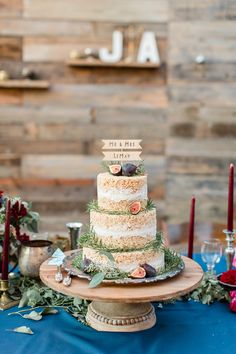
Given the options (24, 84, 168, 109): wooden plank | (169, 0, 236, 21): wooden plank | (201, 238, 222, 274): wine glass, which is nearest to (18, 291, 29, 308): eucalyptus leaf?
(201, 238, 222, 274): wine glass

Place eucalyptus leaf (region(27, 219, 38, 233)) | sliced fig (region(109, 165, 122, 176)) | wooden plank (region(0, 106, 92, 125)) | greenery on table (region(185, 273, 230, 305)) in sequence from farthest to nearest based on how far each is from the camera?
wooden plank (region(0, 106, 92, 125)), eucalyptus leaf (region(27, 219, 38, 233)), greenery on table (region(185, 273, 230, 305)), sliced fig (region(109, 165, 122, 176))

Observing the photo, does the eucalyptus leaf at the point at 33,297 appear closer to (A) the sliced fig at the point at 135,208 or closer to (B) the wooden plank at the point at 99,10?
(A) the sliced fig at the point at 135,208

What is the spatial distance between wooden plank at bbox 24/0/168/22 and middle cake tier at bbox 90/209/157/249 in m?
2.20

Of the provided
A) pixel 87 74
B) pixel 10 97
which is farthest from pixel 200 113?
pixel 10 97

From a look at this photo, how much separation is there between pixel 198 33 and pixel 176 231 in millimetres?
1485

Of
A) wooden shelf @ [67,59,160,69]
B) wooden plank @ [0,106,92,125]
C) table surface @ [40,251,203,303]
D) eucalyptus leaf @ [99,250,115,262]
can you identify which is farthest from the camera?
wooden plank @ [0,106,92,125]

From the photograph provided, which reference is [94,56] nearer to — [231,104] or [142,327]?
[231,104]

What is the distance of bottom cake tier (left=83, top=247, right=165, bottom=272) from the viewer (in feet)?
3.79

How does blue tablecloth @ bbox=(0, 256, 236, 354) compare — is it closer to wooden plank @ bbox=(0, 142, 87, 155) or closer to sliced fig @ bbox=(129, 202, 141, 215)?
sliced fig @ bbox=(129, 202, 141, 215)

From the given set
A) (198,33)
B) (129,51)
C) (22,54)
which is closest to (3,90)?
(22,54)

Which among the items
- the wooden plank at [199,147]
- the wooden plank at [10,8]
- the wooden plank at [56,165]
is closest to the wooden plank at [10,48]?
the wooden plank at [10,8]

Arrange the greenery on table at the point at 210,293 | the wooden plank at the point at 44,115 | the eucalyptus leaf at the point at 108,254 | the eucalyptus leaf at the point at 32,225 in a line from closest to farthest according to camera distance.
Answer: the eucalyptus leaf at the point at 108,254 → the greenery on table at the point at 210,293 → the eucalyptus leaf at the point at 32,225 → the wooden plank at the point at 44,115

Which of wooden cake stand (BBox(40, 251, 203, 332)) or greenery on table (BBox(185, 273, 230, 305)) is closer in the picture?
wooden cake stand (BBox(40, 251, 203, 332))

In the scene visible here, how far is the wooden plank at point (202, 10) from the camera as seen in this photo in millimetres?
3078
